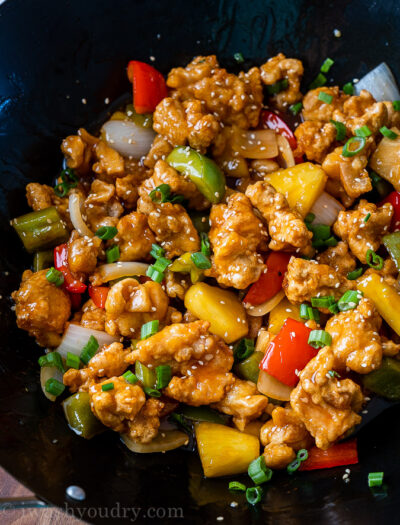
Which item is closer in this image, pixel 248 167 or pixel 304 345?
pixel 304 345

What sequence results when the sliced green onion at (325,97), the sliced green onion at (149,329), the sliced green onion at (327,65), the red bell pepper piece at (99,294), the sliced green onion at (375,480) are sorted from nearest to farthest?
the sliced green onion at (375,480)
the sliced green onion at (149,329)
the red bell pepper piece at (99,294)
the sliced green onion at (325,97)
the sliced green onion at (327,65)

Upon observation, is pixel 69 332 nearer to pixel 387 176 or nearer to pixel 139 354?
pixel 139 354

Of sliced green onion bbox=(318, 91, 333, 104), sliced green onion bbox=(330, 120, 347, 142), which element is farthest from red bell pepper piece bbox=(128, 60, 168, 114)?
sliced green onion bbox=(330, 120, 347, 142)

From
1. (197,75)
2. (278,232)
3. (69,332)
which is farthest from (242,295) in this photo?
(197,75)

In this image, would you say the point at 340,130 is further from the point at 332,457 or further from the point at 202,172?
the point at 332,457

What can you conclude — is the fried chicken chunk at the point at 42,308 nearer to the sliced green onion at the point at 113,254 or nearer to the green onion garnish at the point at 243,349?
the sliced green onion at the point at 113,254

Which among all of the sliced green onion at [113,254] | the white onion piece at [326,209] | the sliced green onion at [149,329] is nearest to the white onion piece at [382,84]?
the white onion piece at [326,209]
